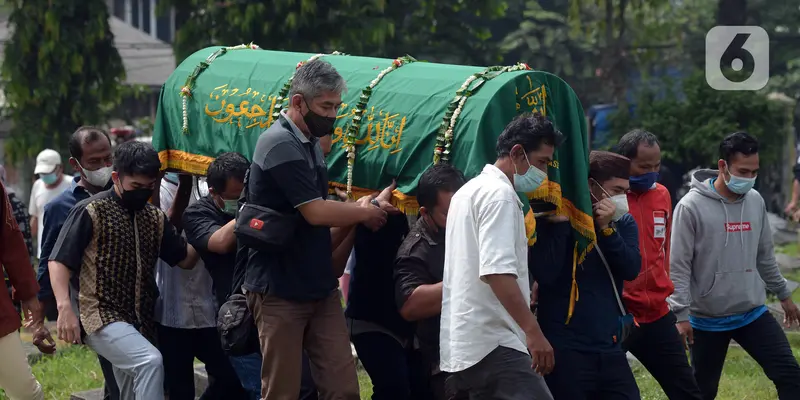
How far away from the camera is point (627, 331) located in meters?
5.86

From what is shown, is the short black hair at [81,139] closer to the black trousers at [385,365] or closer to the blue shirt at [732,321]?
the black trousers at [385,365]

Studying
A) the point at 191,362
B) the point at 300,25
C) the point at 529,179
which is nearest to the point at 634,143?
the point at 529,179

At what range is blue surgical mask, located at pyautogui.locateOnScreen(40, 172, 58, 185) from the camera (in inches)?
465

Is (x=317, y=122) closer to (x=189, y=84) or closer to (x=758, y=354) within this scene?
(x=189, y=84)

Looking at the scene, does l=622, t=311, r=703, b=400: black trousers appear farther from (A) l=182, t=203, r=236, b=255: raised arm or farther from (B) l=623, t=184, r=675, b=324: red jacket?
(A) l=182, t=203, r=236, b=255: raised arm

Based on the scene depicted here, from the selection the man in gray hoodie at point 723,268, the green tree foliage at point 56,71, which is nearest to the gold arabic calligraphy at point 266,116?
the man in gray hoodie at point 723,268

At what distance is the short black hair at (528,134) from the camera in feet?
16.9

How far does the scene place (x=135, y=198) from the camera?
240 inches

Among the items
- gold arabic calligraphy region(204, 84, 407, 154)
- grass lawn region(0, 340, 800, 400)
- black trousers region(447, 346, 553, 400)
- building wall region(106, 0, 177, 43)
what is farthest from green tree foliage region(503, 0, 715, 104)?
black trousers region(447, 346, 553, 400)

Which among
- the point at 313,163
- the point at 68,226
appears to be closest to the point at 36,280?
the point at 68,226

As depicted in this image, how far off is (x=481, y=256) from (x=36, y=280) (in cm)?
245

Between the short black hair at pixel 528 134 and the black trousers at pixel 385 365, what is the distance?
1445 millimetres

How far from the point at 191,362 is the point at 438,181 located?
205 cm

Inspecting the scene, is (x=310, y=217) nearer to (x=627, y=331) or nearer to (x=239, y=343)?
(x=239, y=343)
